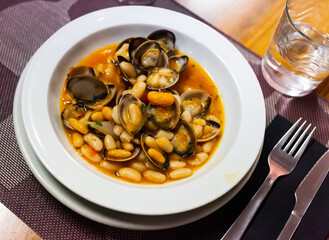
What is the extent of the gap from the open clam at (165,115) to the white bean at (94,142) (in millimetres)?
254

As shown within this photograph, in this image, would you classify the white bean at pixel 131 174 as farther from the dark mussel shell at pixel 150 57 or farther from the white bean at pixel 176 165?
the dark mussel shell at pixel 150 57

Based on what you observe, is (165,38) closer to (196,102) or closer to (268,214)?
(196,102)

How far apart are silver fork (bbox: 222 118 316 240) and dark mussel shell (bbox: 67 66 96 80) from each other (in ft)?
3.04

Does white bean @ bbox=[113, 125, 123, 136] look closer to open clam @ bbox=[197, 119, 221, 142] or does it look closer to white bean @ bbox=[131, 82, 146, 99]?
white bean @ bbox=[131, 82, 146, 99]

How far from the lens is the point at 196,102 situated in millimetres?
1598

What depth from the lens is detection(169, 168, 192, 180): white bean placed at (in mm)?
1365

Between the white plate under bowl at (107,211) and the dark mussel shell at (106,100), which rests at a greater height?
the dark mussel shell at (106,100)

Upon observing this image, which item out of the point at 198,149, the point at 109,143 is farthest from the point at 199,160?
the point at 109,143

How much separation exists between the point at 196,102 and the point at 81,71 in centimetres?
57

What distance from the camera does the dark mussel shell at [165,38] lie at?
1689 millimetres

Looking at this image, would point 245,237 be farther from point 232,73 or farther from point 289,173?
point 232,73

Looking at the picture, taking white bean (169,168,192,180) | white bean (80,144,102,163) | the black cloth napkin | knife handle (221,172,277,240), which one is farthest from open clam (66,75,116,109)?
knife handle (221,172,277,240)

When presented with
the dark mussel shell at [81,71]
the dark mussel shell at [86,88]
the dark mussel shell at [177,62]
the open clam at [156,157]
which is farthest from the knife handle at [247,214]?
the dark mussel shell at [81,71]

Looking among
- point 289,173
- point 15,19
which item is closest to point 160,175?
point 289,173
